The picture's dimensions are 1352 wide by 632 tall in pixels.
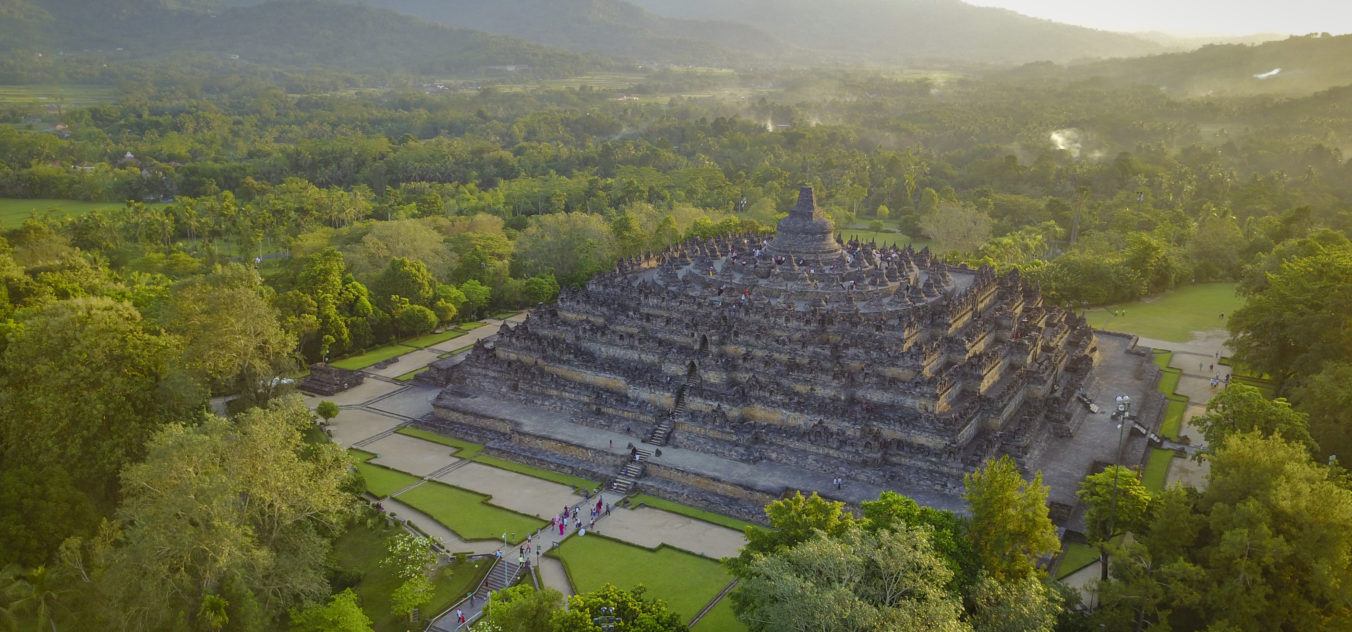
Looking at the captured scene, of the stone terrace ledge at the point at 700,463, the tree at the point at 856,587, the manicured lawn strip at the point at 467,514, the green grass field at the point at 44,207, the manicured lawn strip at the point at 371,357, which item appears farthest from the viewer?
the green grass field at the point at 44,207

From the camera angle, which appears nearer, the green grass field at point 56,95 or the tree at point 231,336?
the tree at point 231,336

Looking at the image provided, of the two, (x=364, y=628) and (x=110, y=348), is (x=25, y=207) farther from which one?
(x=364, y=628)

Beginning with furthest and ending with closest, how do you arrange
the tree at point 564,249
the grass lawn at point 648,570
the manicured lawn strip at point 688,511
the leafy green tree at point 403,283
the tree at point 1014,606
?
1. the tree at point 564,249
2. the leafy green tree at point 403,283
3. the manicured lawn strip at point 688,511
4. the grass lawn at point 648,570
5. the tree at point 1014,606

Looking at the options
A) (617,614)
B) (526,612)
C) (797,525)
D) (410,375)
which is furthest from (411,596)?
(410,375)

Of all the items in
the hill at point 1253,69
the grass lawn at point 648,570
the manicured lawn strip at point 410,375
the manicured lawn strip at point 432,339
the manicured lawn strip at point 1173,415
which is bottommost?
the manicured lawn strip at point 432,339

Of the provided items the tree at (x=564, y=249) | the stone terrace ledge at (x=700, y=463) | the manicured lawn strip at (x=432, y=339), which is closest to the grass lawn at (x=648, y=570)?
the stone terrace ledge at (x=700, y=463)

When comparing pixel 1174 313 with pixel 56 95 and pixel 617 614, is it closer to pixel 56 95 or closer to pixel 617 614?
pixel 617 614

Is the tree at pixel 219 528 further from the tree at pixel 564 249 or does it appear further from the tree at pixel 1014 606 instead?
the tree at pixel 564 249

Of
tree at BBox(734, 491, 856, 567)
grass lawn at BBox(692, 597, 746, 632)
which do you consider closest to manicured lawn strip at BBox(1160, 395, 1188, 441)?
tree at BBox(734, 491, 856, 567)
